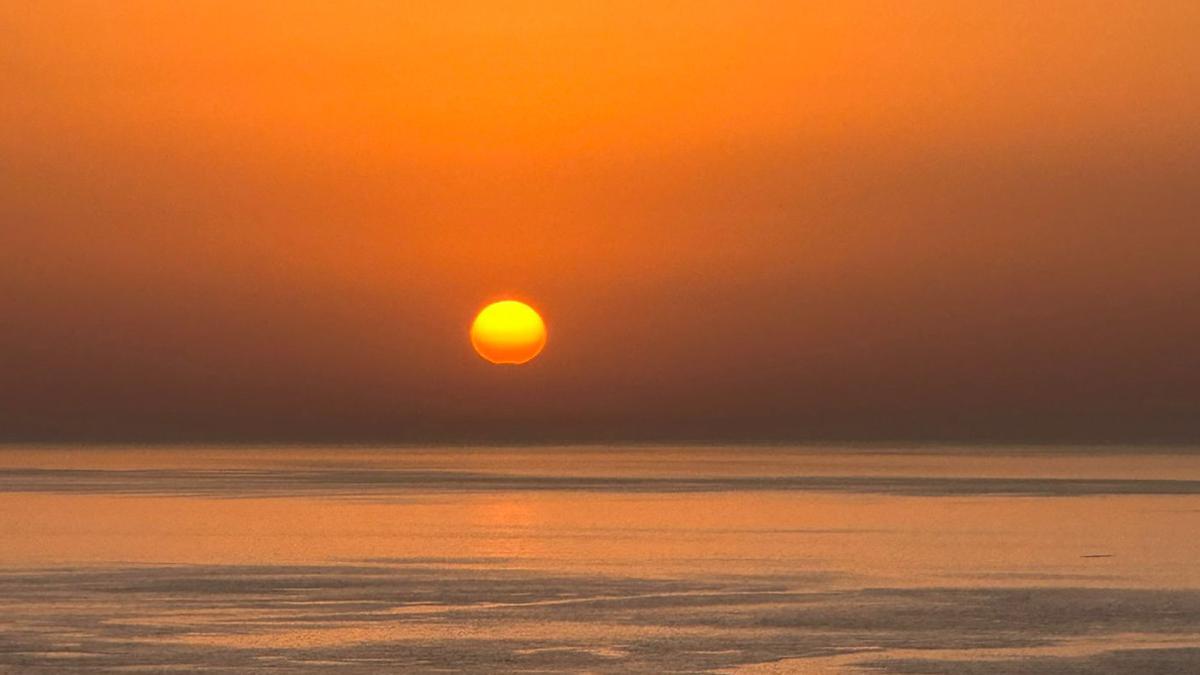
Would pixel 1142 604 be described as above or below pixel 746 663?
above

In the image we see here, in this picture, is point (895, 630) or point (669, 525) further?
point (669, 525)

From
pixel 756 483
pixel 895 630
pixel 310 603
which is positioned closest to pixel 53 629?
pixel 310 603

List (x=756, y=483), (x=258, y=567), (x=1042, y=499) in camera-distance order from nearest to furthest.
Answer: (x=258, y=567)
(x=1042, y=499)
(x=756, y=483)

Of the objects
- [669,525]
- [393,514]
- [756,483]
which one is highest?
[756,483]

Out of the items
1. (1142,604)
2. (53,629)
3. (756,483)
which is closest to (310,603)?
(53,629)

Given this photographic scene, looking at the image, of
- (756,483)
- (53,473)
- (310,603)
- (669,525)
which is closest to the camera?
(310,603)

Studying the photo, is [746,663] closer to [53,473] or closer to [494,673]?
[494,673]

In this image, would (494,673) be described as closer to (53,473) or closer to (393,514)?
(393,514)
